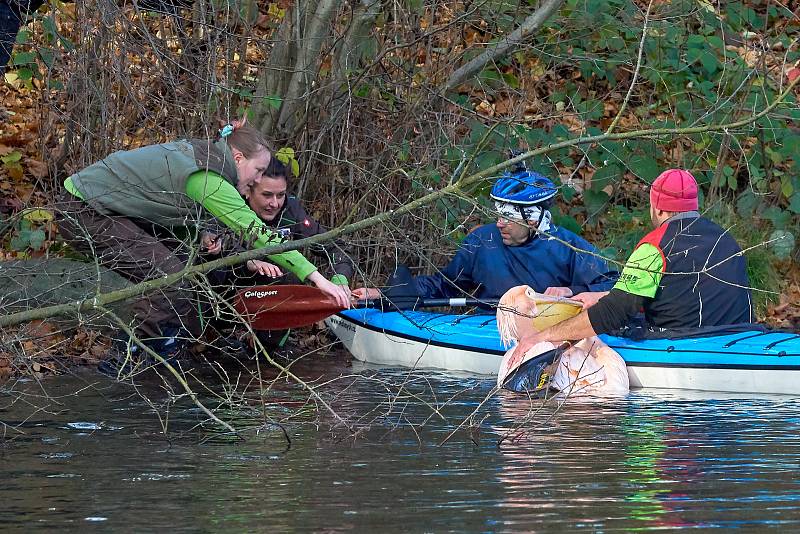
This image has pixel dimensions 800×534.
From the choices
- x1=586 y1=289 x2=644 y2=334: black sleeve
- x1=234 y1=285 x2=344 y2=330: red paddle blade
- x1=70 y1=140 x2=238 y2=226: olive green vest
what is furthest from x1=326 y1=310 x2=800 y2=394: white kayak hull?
x1=70 y1=140 x2=238 y2=226: olive green vest

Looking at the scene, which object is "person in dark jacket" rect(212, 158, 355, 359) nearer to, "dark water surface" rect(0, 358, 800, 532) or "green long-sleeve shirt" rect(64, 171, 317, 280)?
"green long-sleeve shirt" rect(64, 171, 317, 280)

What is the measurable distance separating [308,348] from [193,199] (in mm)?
2539

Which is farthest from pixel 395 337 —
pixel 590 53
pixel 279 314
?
pixel 590 53

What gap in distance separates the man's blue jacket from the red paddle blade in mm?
747

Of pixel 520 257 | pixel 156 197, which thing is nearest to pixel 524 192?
pixel 520 257

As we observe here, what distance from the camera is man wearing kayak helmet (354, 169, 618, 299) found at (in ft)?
30.7

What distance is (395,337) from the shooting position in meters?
9.92

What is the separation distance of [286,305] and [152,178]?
1325mm

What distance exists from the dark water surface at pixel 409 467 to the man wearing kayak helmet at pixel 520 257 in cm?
172

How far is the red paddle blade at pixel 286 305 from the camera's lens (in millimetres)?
9414

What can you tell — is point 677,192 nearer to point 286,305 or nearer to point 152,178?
point 286,305

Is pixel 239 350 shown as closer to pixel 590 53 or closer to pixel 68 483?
pixel 590 53

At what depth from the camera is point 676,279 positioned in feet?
26.1

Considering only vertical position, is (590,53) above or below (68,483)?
above
